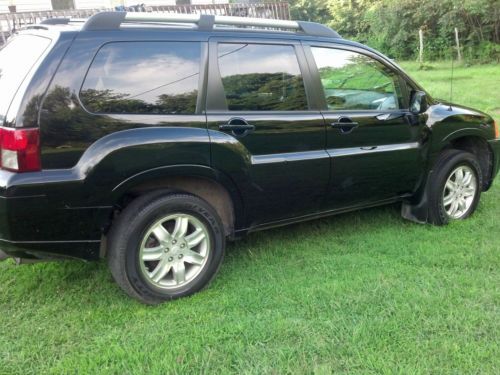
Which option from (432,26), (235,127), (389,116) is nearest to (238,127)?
(235,127)

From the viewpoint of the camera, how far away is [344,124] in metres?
3.90

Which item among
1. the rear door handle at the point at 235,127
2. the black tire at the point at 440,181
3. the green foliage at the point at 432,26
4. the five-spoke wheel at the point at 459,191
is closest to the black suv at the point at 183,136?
the rear door handle at the point at 235,127

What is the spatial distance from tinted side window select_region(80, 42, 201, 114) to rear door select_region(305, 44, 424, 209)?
3.43 ft

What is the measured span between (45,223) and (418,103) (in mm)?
3075

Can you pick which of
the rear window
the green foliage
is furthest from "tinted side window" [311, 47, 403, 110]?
the green foliage

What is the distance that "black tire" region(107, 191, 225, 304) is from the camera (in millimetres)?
3109

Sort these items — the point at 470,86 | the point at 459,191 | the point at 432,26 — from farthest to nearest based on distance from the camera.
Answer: the point at 432,26 → the point at 470,86 → the point at 459,191

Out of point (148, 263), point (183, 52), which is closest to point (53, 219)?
point (148, 263)

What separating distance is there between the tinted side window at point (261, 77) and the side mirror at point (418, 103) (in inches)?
43.8

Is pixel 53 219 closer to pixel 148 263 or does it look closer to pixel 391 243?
pixel 148 263

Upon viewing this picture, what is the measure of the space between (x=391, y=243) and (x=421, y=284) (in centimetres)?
76

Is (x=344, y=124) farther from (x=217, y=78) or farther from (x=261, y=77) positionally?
(x=217, y=78)

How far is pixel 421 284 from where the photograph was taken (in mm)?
3500

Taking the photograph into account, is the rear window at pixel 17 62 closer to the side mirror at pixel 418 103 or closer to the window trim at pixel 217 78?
the window trim at pixel 217 78
